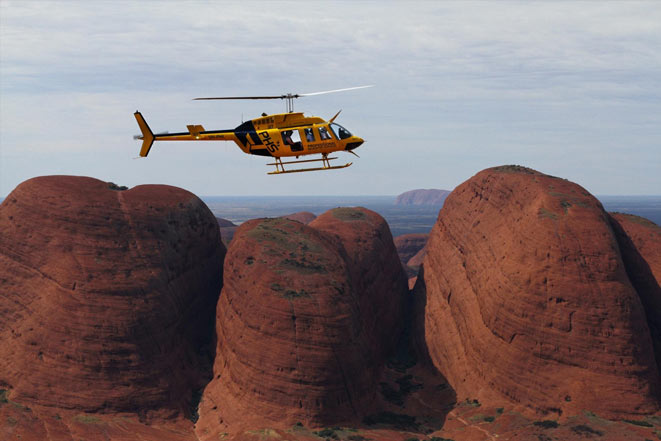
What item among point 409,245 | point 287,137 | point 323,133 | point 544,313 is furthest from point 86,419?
point 409,245

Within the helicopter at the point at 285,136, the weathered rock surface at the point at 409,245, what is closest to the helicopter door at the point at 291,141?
the helicopter at the point at 285,136

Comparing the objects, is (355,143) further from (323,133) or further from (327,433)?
(327,433)

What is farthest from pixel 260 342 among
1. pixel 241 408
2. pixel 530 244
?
pixel 530 244

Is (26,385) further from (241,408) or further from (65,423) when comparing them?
(241,408)

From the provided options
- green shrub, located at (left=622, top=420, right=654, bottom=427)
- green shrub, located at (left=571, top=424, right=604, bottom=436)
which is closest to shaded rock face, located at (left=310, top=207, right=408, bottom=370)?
green shrub, located at (left=571, top=424, right=604, bottom=436)

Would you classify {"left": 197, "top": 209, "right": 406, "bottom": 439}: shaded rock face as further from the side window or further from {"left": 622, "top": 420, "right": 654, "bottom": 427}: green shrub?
{"left": 622, "top": 420, "right": 654, "bottom": 427}: green shrub

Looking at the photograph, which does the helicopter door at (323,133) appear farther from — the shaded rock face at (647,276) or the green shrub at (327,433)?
the shaded rock face at (647,276)
